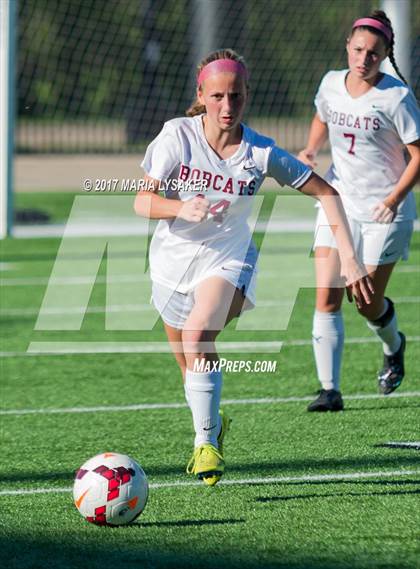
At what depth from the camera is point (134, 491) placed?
5.05m

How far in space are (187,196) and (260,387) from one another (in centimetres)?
268

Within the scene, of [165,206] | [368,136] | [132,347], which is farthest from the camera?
[132,347]

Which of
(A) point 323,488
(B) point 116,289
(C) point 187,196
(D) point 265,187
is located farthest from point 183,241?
(D) point 265,187

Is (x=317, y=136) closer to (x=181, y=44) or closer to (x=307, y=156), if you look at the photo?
(x=307, y=156)

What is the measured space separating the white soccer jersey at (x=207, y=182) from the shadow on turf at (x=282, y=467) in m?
0.93

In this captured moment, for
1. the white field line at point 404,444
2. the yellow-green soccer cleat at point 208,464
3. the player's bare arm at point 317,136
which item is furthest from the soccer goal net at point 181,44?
the yellow-green soccer cleat at point 208,464

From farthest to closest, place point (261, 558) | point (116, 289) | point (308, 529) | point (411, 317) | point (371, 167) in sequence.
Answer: point (116, 289)
point (411, 317)
point (371, 167)
point (308, 529)
point (261, 558)

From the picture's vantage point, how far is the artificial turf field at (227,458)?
4719mm

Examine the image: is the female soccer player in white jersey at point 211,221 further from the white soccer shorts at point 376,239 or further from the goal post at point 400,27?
the goal post at point 400,27

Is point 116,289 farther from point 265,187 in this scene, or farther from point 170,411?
point 265,187

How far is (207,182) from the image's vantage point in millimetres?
5906

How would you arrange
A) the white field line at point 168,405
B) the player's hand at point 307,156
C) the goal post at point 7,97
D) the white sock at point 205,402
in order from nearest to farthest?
the white sock at point 205,402 → the player's hand at point 307,156 → the white field line at point 168,405 → the goal post at point 7,97

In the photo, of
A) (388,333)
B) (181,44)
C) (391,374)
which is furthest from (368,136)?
(181,44)

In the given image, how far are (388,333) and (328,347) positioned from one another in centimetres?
54
